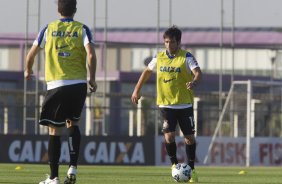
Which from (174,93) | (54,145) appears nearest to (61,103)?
(54,145)

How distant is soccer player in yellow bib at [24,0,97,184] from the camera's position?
1290cm

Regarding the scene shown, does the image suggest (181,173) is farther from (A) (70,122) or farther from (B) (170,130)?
(A) (70,122)

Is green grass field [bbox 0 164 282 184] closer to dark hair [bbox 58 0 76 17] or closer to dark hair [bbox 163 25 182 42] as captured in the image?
dark hair [bbox 163 25 182 42]

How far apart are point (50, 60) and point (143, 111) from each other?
63.1 feet

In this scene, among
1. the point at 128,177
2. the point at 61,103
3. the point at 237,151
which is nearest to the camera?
the point at 61,103

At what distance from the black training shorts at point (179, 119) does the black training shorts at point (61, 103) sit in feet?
11.9

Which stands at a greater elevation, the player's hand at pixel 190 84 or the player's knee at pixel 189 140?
the player's hand at pixel 190 84

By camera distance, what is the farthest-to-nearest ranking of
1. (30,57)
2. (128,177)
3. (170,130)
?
(128,177) < (170,130) < (30,57)

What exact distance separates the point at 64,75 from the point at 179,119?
3918mm

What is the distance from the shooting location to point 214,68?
201 feet

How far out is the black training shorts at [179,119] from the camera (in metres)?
16.4

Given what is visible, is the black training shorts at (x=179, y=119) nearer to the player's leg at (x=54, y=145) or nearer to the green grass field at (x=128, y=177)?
the green grass field at (x=128, y=177)

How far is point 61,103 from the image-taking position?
42.3 feet

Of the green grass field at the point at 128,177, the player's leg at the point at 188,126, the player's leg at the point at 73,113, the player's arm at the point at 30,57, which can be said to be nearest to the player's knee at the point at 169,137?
the player's leg at the point at 188,126
